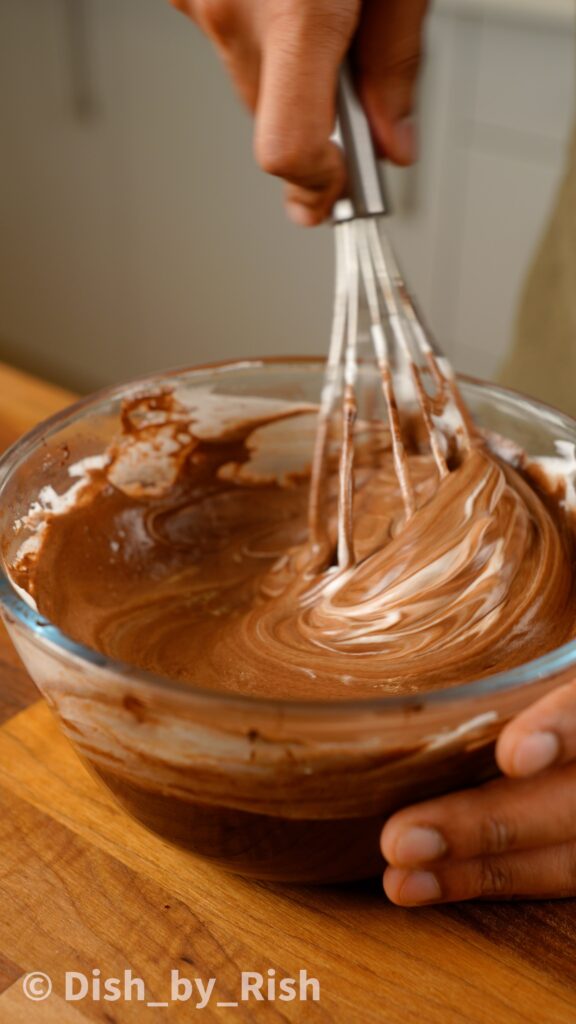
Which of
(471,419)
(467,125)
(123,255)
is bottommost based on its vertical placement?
(123,255)

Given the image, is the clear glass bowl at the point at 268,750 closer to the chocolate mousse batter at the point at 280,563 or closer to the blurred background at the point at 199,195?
the chocolate mousse batter at the point at 280,563

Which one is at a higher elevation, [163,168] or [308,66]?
[308,66]

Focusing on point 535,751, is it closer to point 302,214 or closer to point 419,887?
point 419,887

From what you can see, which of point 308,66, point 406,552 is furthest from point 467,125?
point 406,552

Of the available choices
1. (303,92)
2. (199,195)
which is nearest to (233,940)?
(303,92)

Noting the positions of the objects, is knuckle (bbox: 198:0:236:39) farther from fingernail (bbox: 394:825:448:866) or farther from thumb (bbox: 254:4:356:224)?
fingernail (bbox: 394:825:448:866)

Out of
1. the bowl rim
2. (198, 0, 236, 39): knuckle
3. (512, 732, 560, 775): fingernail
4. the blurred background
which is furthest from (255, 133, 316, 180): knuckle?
the blurred background

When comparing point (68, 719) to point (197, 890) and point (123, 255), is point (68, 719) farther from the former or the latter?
point (123, 255)
